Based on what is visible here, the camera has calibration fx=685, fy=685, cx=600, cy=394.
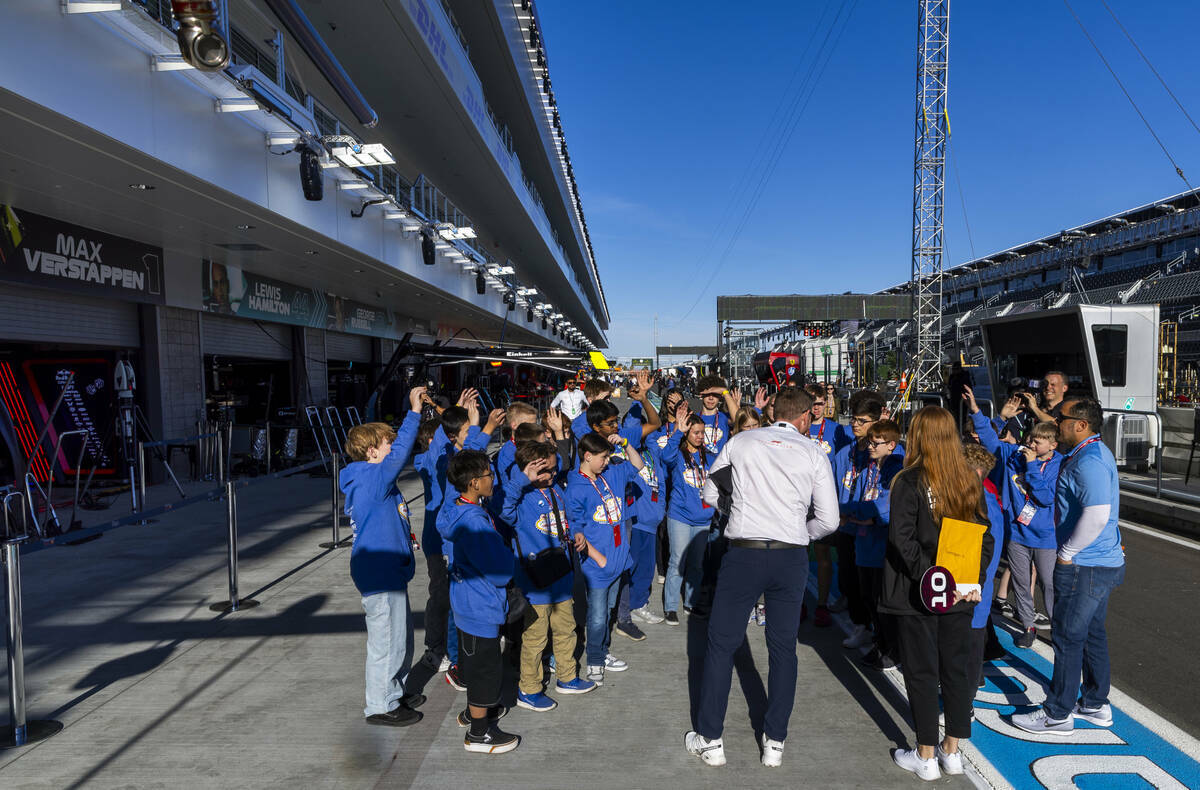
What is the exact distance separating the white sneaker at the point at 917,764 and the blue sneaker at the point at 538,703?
1.85 meters

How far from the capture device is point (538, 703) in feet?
13.1

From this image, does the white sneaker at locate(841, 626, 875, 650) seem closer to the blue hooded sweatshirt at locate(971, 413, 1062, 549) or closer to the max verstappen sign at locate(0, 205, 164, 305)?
the blue hooded sweatshirt at locate(971, 413, 1062, 549)

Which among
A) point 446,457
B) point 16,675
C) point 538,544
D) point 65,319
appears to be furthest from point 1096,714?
point 65,319

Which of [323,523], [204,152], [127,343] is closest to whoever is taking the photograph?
[204,152]

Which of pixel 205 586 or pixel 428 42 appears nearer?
pixel 205 586

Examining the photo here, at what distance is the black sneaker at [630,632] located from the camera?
507cm

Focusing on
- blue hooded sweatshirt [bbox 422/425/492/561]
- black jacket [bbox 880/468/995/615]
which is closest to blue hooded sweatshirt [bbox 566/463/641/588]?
blue hooded sweatshirt [bbox 422/425/492/561]

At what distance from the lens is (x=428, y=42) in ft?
40.1

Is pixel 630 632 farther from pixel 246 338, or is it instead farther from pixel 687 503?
pixel 246 338

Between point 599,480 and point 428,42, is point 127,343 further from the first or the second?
point 599,480

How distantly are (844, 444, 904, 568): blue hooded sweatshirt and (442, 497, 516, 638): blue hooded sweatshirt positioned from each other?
2.45 m

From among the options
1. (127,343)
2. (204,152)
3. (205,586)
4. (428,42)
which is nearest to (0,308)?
(127,343)

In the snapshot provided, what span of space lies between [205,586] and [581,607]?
11.8 ft

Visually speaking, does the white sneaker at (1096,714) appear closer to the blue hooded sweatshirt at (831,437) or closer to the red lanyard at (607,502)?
the blue hooded sweatshirt at (831,437)
